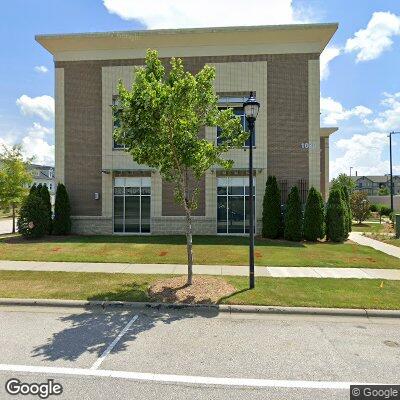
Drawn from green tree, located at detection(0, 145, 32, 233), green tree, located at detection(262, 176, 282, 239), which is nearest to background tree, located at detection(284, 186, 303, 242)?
green tree, located at detection(262, 176, 282, 239)

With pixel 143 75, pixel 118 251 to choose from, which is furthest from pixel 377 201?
pixel 143 75

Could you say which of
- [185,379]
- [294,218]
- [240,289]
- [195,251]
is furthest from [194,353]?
[294,218]

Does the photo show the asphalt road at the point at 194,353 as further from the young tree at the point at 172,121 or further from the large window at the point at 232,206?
the large window at the point at 232,206

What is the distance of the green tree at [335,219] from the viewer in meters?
16.4

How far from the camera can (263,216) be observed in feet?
56.3

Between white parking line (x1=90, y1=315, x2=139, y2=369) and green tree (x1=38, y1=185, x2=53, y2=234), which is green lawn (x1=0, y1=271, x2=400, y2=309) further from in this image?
→ green tree (x1=38, y1=185, x2=53, y2=234)

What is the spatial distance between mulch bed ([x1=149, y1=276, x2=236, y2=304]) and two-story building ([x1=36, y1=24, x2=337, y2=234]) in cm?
962

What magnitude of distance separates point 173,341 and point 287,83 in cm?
1636

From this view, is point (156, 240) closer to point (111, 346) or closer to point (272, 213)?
point (272, 213)

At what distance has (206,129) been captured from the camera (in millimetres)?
18344

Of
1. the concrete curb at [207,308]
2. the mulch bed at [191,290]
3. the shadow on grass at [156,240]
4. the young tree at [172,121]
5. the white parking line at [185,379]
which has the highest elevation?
the young tree at [172,121]

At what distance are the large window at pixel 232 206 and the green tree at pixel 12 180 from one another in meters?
12.3

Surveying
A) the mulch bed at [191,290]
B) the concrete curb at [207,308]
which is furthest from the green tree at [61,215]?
the mulch bed at [191,290]

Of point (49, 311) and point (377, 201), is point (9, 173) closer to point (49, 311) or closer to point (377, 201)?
point (49, 311)
